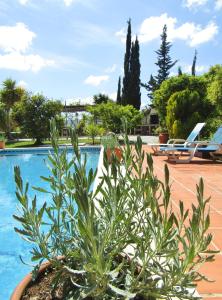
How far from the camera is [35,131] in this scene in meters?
23.2

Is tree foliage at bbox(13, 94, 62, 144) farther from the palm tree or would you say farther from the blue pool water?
the blue pool water

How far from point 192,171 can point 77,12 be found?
32.9ft

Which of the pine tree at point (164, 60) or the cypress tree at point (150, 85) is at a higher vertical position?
the pine tree at point (164, 60)

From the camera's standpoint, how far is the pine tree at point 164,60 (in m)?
39.7

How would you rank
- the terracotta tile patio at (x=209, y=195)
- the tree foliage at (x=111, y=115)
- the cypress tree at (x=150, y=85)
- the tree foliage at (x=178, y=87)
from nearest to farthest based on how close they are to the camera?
the terracotta tile patio at (x=209, y=195)
the tree foliage at (x=178, y=87)
the tree foliage at (x=111, y=115)
the cypress tree at (x=150, y=85)

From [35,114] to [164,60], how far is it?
2214cm

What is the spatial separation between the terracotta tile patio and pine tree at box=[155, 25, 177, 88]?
32071 millimetres

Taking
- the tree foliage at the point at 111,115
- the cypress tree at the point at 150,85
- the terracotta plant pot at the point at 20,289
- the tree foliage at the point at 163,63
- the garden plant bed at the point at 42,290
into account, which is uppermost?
the tree foliage at the point at 163,63

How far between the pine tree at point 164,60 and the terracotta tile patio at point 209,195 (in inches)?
1263

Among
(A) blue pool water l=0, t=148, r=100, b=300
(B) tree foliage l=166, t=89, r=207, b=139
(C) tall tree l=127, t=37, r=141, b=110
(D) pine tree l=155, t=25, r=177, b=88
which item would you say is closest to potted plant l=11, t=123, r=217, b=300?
(A) blue pool water l=0, t=148, r=100, b=300

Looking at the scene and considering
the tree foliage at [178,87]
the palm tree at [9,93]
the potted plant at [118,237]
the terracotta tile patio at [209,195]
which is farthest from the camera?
the palm tree at [9,93]

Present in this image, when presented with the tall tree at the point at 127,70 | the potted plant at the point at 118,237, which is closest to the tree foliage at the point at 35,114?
the tall tree at the point at 127,70

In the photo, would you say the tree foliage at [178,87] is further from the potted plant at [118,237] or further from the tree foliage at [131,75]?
the tree foliage at [131,75]

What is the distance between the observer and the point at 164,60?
39875mm
